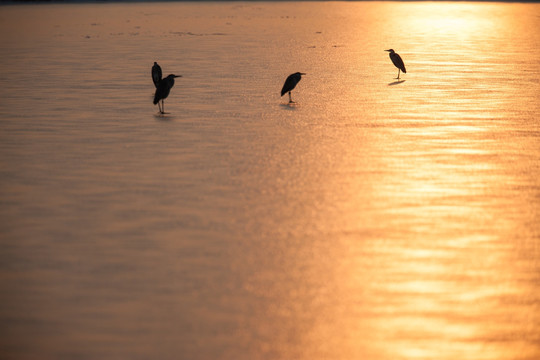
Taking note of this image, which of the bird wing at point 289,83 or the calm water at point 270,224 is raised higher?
the bird wing at point 289,83

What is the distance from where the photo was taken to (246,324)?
19.2 feet

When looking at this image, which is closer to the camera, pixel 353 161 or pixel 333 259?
pixel 333 259

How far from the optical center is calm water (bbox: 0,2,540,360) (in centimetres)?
573

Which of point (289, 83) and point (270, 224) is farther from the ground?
point (289, 83)

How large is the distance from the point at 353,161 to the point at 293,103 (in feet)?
19.2

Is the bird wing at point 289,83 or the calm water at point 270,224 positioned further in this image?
the bird wing at point 289,83

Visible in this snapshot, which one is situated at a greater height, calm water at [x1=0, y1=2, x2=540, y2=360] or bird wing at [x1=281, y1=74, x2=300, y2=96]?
bird wing at [x1=281, y1=74, x2=300, y2=96]

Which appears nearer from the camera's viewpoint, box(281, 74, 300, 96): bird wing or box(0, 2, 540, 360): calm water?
box(0, 2, 540, 360): calm water

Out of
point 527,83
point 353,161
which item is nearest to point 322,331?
point 353,161

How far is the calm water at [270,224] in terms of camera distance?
18.8 feet

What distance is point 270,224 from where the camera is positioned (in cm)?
820

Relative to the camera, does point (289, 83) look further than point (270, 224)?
Yes

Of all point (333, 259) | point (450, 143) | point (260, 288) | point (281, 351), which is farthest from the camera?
point (450, 143)

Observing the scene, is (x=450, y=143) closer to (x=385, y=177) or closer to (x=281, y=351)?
(x=385, y=177)
